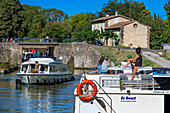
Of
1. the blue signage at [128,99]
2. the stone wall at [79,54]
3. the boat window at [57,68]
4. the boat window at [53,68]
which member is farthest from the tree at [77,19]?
the blue signage at [128,99]

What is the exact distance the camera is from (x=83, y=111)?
38.2ft

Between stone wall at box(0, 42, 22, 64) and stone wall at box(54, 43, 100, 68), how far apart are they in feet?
23.8

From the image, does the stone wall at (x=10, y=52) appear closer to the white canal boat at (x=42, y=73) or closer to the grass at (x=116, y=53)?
the grass at (x=116, y=53)

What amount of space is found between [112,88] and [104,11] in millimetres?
93656

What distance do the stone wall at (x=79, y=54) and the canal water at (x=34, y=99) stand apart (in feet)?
91.0

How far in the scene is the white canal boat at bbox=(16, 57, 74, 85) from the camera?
93.6 feet

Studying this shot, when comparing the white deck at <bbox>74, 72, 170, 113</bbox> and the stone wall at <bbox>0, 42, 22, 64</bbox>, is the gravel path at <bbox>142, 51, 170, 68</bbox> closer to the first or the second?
the stone wall at <bbox>0, 42, 22, 64</bbox>

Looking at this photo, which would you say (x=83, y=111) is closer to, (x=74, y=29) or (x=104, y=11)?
(x=74, y=29)

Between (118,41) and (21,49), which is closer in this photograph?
(21,49)

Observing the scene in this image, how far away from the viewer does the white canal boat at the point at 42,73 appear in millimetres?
28516

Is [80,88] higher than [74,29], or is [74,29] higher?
[74,29]

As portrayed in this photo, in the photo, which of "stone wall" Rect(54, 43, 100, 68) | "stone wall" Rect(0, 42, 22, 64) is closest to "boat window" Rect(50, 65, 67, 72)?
"stone wall" Rect(54, 43, 100, 68)

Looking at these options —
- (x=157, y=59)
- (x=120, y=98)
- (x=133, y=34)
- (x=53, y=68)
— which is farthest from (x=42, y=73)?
(x=133, y=34)

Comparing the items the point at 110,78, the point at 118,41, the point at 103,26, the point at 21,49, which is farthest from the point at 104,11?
the point at 110,78
